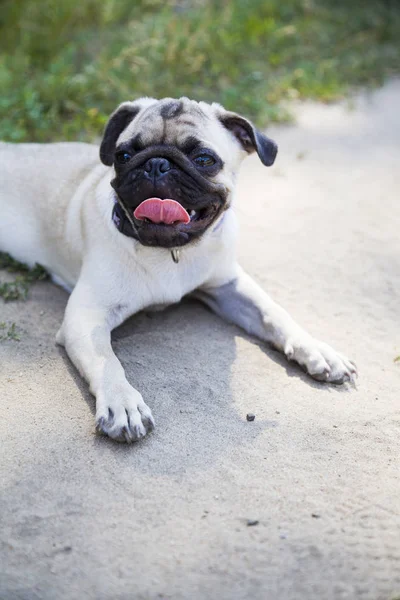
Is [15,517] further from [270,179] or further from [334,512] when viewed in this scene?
[270,179]

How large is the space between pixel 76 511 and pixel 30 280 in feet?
6.65

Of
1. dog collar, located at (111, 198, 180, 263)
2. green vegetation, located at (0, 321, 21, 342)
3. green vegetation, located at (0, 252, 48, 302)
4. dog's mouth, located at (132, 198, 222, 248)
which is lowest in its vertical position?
green vegetation, located at (0, 252, 48, 302)

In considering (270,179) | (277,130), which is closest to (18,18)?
(277,130)

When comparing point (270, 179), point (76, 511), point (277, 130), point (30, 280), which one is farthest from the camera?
point (277, 130)

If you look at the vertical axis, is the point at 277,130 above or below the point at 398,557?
below

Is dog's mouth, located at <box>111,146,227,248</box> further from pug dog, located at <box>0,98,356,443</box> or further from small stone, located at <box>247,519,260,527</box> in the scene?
small stone, located at <box>247,519,260,527</box>

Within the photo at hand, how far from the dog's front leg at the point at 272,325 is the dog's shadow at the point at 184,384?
2.6 inches

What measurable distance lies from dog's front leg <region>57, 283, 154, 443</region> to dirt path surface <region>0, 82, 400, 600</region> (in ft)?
0.27

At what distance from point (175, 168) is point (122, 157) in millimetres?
290

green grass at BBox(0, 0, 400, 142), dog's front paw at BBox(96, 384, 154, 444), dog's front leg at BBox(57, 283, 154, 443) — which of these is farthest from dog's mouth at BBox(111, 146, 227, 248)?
green grass at BBox(0, 0, 400, 142)

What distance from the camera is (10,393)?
3451 mm

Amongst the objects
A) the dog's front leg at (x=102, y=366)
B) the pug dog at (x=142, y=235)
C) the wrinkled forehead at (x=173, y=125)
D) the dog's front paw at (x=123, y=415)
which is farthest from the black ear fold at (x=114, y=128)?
the dog's front paw at (x=123, y=415)

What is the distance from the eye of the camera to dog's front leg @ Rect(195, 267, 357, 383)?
3709mm

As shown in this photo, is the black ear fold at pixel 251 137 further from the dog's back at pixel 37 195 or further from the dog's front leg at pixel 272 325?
the dog's back at pixel 37 195
